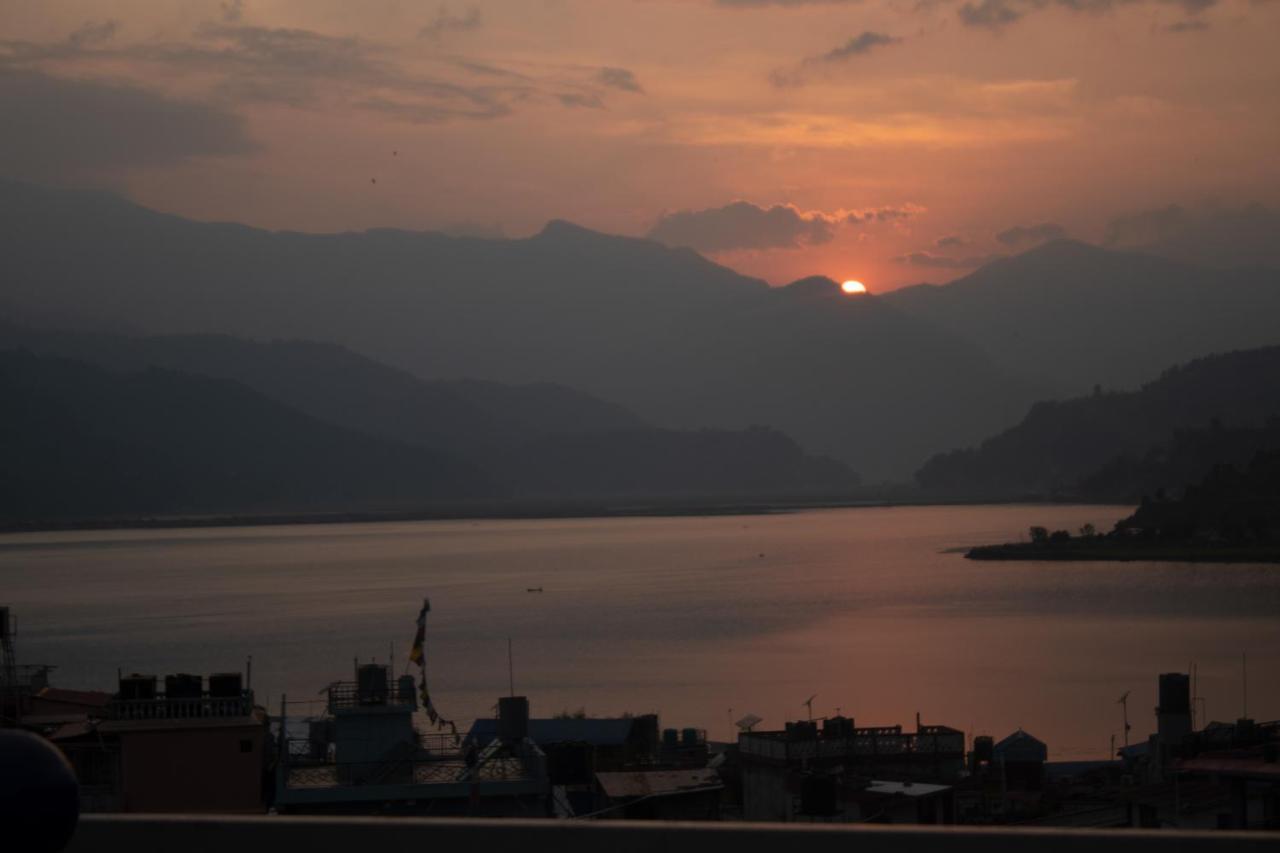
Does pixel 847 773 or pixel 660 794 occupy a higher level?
pixel 660 794

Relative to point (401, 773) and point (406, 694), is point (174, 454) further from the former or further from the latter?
point (401, 773)

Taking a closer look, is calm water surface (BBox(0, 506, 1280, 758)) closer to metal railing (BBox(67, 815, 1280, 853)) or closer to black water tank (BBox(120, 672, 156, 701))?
black water tank (BBox(120, 672, 156, 701))

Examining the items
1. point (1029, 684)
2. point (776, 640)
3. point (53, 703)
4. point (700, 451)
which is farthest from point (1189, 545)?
point (700, 451)

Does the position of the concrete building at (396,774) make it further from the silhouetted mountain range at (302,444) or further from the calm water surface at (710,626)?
the silhouetted mountain range at (302,444)

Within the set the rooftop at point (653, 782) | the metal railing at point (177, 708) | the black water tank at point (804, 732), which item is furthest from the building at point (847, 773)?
the metal railing at point (177, 708)

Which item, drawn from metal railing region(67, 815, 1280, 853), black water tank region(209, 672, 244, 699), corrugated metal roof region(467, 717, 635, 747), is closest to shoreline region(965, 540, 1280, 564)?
corrugated metal roof region(467, 717, 635, 747)

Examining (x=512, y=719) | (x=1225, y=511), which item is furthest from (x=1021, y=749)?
(x=1225, y=511)
